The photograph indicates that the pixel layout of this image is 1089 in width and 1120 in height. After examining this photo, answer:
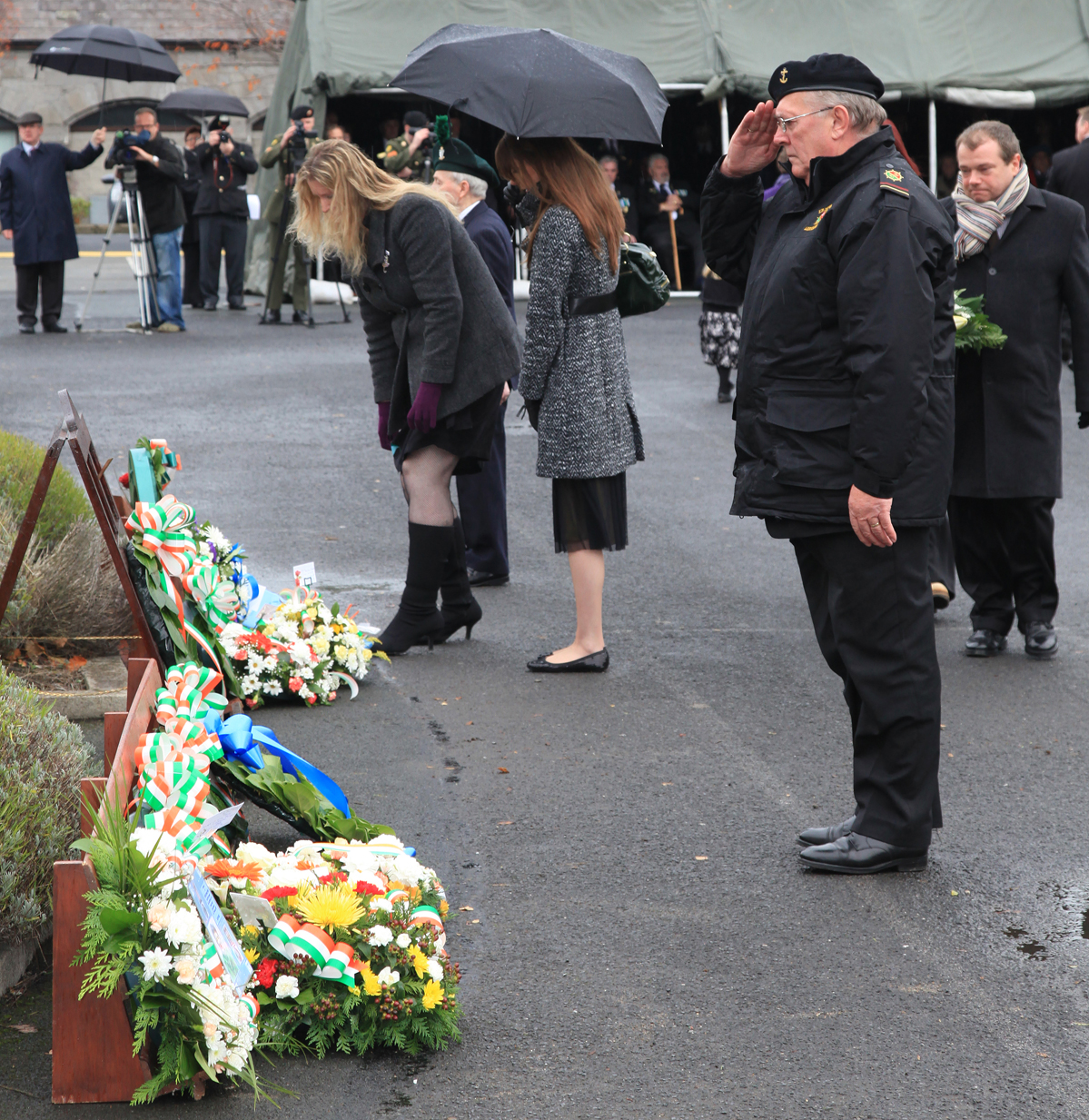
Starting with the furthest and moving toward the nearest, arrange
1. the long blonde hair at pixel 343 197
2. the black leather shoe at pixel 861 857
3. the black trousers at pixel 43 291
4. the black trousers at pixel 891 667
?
1. the black trousers at pixel 43 291
2. the long blonde hair at pixel 343 197
3. the black leather shoe at pixel 861 857
4. the black trousers at pixel 891 667

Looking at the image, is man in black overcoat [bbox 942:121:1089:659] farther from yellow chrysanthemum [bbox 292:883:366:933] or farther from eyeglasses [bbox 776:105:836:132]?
yellow chrysanthemum [bbox 292:883:366:933]

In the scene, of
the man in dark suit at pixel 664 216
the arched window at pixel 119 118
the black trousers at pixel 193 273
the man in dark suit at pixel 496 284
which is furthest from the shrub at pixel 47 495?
the arched window at pixel 119 118

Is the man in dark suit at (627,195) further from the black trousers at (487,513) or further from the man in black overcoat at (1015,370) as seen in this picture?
the man in black overcoat at (1015,370)

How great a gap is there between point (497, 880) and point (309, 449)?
258 inches

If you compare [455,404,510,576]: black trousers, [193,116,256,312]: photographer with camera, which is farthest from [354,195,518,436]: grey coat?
[193,116,256,312]: photographer with camera

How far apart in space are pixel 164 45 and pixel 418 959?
35.8 meters

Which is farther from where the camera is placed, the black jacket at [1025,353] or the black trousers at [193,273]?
the black trousers at [193,273]

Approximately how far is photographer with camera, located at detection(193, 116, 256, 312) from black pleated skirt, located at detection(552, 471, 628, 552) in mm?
12855

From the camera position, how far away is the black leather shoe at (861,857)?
3.96 m

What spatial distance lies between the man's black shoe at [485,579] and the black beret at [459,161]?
1811 millimetres

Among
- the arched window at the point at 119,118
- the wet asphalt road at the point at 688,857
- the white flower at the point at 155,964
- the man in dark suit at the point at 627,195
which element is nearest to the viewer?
the white flower at the point at 155,964

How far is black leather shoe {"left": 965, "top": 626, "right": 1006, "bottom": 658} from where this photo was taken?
20.0 ft

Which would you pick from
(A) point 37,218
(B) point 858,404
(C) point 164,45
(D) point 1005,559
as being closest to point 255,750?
(B) point 858,404

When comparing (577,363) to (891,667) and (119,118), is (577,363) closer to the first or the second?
(891,667)
